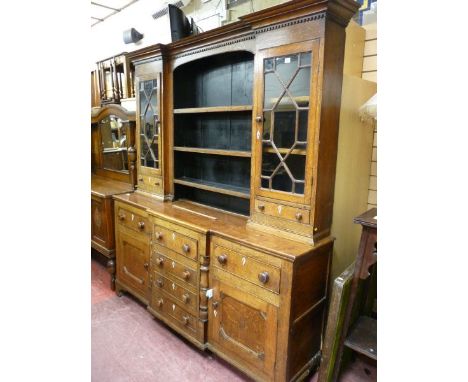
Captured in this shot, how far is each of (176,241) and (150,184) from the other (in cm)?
78

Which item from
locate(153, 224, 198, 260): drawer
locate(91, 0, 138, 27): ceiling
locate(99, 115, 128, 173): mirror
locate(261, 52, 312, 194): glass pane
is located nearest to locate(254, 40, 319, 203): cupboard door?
locate(261, 52, 312, 194): glass pane

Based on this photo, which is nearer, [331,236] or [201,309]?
[331,236]

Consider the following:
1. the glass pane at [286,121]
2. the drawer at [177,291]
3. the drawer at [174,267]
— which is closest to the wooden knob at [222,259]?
the drawer at [174,267]

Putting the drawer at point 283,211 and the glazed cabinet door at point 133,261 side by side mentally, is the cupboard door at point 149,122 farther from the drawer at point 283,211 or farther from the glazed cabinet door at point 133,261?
the drawer at point 283,211

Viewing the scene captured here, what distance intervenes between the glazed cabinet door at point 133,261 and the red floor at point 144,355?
220 mm

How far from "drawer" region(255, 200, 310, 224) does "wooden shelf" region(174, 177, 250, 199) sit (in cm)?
21

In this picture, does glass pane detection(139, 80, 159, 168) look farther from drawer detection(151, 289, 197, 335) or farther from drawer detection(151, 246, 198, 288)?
drawer detection(151, 289, 197, 335)

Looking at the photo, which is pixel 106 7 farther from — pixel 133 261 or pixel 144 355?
pixel 144 355

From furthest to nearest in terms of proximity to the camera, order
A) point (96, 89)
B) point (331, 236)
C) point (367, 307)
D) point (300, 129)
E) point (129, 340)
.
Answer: point (96, 89) → point (129, 340) → point (367, 307) → point (331, 236) → point (300, 129)

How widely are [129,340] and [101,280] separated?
42.9 inches
